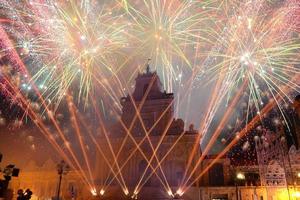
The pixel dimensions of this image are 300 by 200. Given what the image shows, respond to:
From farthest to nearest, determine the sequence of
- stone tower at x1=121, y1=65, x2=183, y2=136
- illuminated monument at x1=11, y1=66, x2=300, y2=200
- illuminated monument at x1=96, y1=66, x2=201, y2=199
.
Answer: stone tower at x1=121, y1=65, x2=183, y2=136 → illuminated monument at x1=96, y1=66, x2=201, y2=199 → illuminated monument at x1=11, y1=66, x2=300, y2=200

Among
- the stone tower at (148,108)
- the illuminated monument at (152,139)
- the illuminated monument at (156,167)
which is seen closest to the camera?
the illuminated monument at (156,167)

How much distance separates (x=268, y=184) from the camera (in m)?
26.2

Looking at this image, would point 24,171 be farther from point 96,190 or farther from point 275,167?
point 275,167

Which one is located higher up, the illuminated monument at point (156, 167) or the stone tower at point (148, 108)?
the stone tower at point (148, 108)

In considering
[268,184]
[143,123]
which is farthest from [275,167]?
[143,123]

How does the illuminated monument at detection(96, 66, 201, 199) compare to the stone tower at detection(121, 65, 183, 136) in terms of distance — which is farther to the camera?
the stone tower at detection(121, 65, 183, 136)

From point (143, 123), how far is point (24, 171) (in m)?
16.5

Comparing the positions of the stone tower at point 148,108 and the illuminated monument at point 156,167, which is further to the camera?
the stone tower at point 148,108

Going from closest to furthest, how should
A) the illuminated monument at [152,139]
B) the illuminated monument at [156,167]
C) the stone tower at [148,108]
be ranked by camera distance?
the illuminated monument at [156,167]
the illuminated monument at [152,139]
the stone tower at [148,108]

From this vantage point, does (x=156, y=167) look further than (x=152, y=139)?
No

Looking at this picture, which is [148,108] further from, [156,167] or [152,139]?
[156,167]

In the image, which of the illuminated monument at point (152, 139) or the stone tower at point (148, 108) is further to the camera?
the stone tower at point (148, 108)

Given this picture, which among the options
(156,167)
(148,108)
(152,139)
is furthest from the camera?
(148,108)

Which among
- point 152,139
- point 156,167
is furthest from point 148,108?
point 156,167
